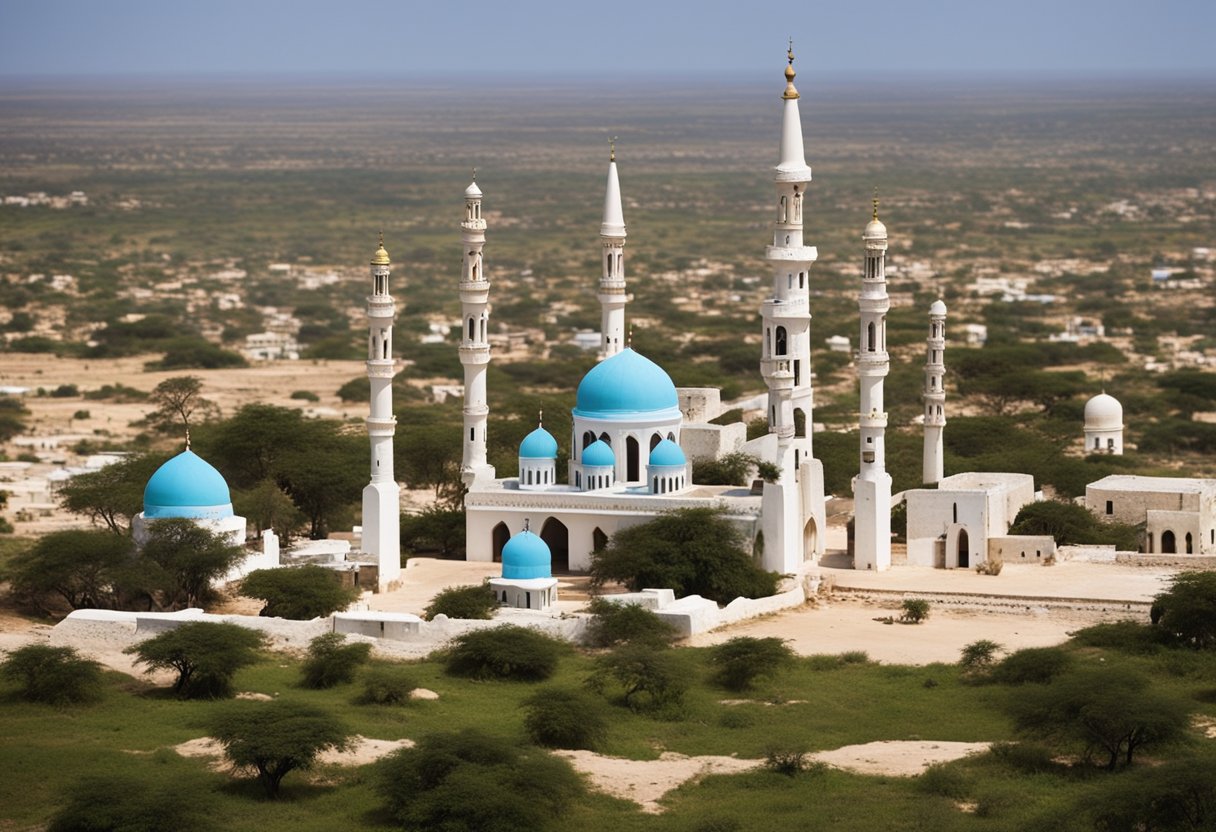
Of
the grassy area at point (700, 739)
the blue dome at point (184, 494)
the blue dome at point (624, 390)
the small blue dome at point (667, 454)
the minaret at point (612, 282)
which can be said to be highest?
the minaret at point (612, 282)

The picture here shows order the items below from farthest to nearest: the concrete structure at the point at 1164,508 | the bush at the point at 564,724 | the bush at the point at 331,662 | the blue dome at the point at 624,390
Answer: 1. the concrete structure at the point at 1164,508
2. the blue dome at the point at 624,390
3. the bush at the point at 331,662
4. the bush at the point at 564,724

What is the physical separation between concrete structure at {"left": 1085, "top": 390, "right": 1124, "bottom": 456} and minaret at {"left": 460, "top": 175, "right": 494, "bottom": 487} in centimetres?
1985

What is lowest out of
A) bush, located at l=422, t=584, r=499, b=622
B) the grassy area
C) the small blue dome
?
the grassy area

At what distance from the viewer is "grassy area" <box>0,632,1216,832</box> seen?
1334 inches

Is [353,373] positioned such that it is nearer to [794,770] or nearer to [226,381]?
[226,381]

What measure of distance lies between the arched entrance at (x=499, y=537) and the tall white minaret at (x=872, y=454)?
6787 mm

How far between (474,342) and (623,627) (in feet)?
36.9

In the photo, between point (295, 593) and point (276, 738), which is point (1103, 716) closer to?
point (276, 738)

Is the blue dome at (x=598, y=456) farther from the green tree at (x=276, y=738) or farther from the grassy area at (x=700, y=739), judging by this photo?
the green tree at (x=276, y=738)

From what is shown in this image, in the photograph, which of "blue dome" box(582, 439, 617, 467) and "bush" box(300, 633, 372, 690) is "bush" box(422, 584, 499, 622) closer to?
"bush" box(300, 633, 372, 690)

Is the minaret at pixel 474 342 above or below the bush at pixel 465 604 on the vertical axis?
above

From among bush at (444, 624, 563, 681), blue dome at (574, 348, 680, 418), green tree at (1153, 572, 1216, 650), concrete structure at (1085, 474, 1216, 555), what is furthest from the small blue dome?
green tree at (1153, 572, 1216, 650)

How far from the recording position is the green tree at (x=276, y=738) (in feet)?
115

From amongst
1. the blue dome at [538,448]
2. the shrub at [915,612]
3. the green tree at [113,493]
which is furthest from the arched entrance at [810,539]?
the green tree at [113,493]
